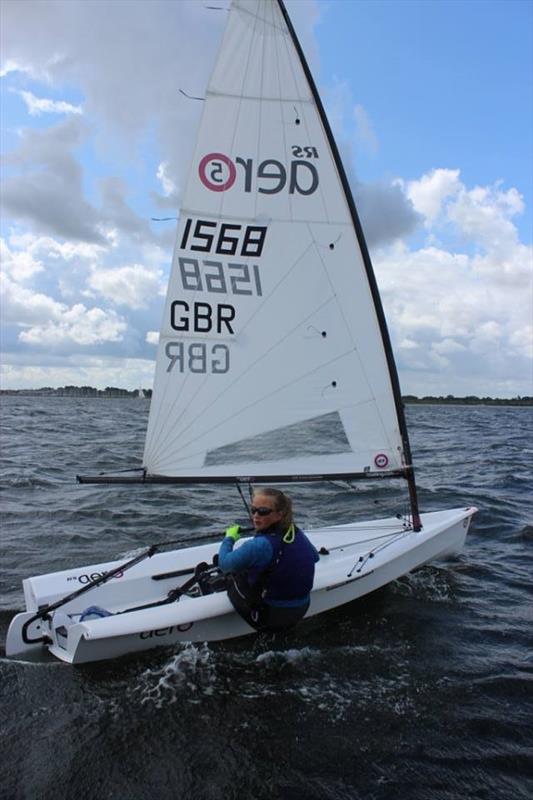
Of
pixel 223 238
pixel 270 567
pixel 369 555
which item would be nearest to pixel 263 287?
pixel 223 238

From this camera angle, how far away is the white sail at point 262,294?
5449 millimetres

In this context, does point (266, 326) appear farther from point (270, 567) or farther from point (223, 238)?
point (270, 567)

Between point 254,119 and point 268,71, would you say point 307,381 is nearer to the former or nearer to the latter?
point 254,119

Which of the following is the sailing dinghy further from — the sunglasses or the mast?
the sunglasses

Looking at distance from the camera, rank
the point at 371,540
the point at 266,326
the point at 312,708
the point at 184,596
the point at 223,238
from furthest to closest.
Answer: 1. the point at 371,540
2. the point at 266,326
3. the point at 223,238
4. the point at 184,596
5. the point at 312,708

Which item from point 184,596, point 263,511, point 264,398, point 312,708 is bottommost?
point 312,708

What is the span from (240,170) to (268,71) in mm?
952

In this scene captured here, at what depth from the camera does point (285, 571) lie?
14.5 ft

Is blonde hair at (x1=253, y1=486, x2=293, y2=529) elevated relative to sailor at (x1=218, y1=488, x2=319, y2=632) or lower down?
elevated

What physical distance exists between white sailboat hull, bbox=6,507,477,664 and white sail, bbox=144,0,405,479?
0.93m

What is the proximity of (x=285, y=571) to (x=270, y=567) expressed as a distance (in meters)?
0.12

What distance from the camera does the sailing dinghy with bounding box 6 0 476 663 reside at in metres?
5.42

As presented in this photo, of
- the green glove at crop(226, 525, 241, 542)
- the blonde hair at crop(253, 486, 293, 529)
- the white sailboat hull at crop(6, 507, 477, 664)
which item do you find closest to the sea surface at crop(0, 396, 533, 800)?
the white sailboat hull at crop(6, 507, 477, 664)

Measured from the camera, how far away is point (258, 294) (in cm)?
558
